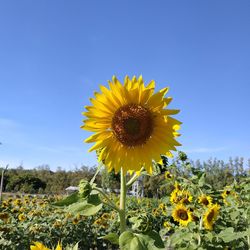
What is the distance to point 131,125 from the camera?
1.94 meters

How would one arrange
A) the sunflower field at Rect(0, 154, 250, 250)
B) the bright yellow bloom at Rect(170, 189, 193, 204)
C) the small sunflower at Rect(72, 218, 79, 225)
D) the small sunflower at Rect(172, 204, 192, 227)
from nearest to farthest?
1. the sunflower field at Rect(0, 154, 250, 250)
2. the small sunflower at Rect(172, 204, 192, 227)
3. the bright yellow bloom at Rect(170, 189, 193, 204)
4. the small sunflower at Rect(72, 218, 79, 225)

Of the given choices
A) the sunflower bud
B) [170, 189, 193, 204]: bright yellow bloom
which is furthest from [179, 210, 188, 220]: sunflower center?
the sunflower bud

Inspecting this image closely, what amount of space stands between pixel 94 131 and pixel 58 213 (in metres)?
7.87

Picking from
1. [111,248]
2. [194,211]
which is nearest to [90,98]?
[194,211]

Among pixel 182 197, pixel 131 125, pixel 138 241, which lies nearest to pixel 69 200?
pixel 138 241

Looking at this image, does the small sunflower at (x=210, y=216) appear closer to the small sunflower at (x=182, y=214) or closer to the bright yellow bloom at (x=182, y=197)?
the small sunflower at (x=182, y=214)

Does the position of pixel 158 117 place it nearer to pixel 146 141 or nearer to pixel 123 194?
pixel 146 141

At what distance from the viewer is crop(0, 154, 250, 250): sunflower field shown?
6.02 feet

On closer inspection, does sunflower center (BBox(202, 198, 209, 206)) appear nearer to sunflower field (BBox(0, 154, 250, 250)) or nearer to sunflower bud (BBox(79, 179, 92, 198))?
sunflower field (BBox(0, 154, 250, 250))

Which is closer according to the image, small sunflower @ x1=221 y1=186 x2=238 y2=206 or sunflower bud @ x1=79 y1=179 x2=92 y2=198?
sunflower bud @ x1=79 y1=179 x2=92 y2=198

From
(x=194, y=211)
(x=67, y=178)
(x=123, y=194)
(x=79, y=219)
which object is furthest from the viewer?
(x=67, y=178)

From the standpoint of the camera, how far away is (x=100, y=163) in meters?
1.91

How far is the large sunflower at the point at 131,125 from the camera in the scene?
6.02 ft

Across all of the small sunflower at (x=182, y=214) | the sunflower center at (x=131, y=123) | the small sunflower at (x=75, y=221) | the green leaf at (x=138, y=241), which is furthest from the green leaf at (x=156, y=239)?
the small sunflower at (x=75, y=221)
